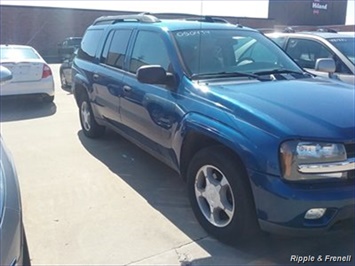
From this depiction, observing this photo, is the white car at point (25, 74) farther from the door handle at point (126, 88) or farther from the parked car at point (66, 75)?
the door handle at point (126, 88)

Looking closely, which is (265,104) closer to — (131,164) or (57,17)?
(131,164)

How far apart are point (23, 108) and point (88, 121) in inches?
137

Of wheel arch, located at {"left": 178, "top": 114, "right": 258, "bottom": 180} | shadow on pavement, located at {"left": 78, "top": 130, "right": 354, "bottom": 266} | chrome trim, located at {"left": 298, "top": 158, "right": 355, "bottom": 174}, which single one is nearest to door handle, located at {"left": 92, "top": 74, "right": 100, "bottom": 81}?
shadow on pavement, located at {"left": 78, "top": 130, "right": 354, "bottom": 266}

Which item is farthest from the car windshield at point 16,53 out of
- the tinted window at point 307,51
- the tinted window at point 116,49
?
the tinted window at point 307,51

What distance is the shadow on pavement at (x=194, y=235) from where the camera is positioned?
2984mm

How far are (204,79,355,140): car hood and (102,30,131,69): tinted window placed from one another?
1780mm

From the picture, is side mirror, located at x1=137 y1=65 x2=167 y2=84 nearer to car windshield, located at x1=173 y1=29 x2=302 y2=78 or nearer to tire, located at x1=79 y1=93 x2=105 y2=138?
car windshield, located at x1=173 y1=29 x2=302 y2=78

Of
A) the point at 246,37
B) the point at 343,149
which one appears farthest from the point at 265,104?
the point at 246,37

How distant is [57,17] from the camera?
3084cm

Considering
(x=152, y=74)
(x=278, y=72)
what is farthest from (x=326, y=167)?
(x=152, y=74)

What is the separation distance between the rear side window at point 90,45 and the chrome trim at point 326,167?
4.00m

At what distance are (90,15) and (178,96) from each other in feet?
101

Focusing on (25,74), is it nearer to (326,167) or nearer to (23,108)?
(23,108)

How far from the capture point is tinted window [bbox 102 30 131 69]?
4.79 metres
